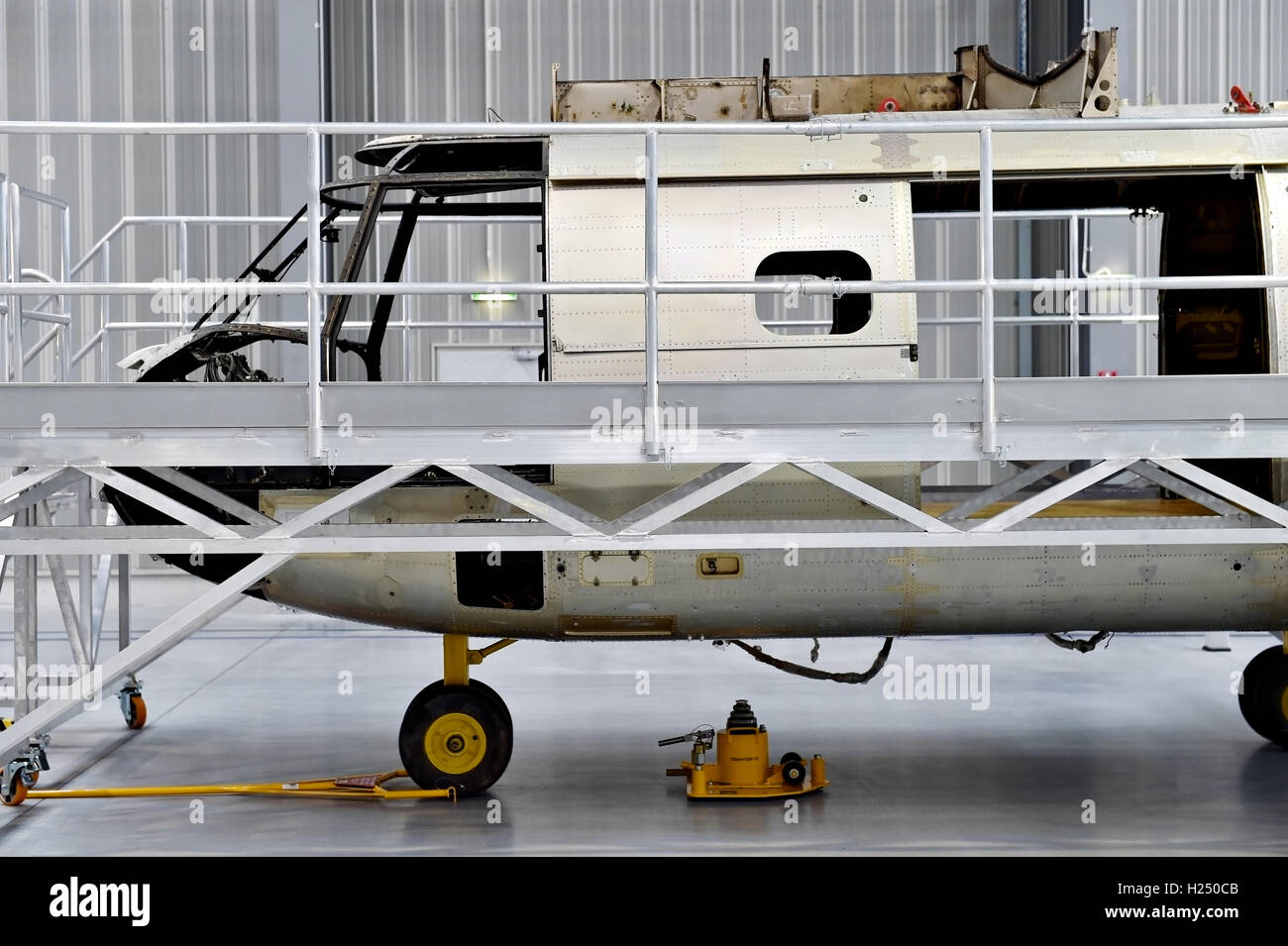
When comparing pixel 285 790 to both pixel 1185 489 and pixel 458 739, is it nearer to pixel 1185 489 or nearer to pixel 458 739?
pixel 458 739

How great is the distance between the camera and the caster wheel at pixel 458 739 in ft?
26.7

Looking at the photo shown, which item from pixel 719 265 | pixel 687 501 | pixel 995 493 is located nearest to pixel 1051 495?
pixel 995 493

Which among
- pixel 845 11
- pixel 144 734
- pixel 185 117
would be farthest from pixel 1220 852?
pixel 185 117

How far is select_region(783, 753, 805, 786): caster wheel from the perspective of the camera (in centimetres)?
820

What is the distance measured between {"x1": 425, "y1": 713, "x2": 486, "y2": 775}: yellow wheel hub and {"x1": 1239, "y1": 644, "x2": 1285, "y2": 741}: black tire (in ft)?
18.7

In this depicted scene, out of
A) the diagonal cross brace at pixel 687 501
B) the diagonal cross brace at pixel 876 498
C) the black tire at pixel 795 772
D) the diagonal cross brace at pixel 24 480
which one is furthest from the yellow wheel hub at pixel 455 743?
the diagonal cross brace at pixel 876 498

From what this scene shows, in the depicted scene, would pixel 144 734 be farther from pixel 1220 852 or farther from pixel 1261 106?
pixel 1261 106

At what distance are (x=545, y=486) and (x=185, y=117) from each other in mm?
14536

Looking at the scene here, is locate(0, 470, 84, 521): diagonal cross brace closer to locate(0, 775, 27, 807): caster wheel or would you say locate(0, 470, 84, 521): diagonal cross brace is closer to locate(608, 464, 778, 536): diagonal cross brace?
locate(0, 775, 27, 807): caster wheel

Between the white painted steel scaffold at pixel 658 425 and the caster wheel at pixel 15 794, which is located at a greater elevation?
the white painted steel scaffold at pixel 658 425

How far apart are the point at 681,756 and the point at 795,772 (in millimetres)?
1457

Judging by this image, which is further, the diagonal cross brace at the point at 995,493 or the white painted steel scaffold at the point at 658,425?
the diagonal cross brace at the point at 995,493

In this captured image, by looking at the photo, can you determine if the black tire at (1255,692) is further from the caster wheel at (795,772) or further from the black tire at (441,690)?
the black tire at (441,690)
